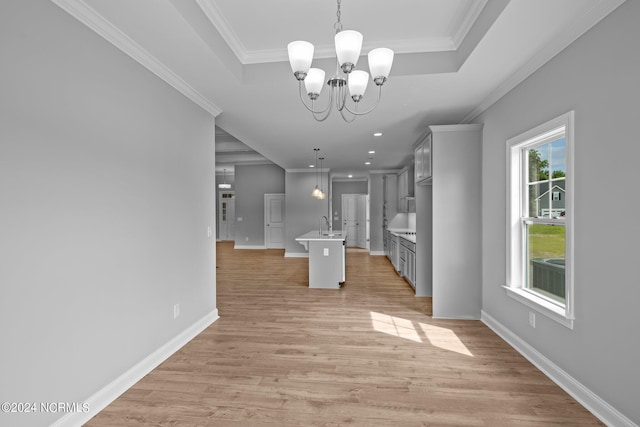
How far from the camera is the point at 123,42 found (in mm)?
2375

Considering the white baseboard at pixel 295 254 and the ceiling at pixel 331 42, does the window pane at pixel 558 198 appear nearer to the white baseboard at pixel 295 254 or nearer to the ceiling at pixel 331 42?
the ceiling at pixel 331 42

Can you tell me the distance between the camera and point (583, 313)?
2221mm

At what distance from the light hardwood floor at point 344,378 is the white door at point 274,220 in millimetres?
6515

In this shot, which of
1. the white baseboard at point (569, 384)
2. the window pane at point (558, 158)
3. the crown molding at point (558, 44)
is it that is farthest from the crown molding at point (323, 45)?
the white baseboard at point (569, 384)

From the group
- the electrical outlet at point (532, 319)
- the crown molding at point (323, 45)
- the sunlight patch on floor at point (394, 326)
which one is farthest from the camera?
the sunlight patch on floor at point (394, 326)

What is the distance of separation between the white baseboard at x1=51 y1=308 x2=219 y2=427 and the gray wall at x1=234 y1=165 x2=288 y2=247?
749cm

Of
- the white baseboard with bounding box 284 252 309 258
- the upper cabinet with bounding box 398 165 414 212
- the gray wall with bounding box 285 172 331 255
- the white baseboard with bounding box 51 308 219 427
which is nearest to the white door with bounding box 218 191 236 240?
the gray wall with bounding box 285 172 331 255

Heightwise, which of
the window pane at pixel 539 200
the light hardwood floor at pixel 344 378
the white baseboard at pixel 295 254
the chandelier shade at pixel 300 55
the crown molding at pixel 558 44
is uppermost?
the crown molding at pixel 558 44

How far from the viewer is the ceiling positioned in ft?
6.94

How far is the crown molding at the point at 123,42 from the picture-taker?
1992 millimetres

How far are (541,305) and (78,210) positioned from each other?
3563mm

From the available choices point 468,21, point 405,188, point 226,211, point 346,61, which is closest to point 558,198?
point 468,21

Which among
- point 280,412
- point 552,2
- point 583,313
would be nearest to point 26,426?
point 280,412

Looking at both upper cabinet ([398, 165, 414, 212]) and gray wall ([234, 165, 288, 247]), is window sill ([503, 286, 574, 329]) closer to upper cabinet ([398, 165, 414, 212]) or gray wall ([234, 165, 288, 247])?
upper cabinet ([398, 165, 414, 212])
